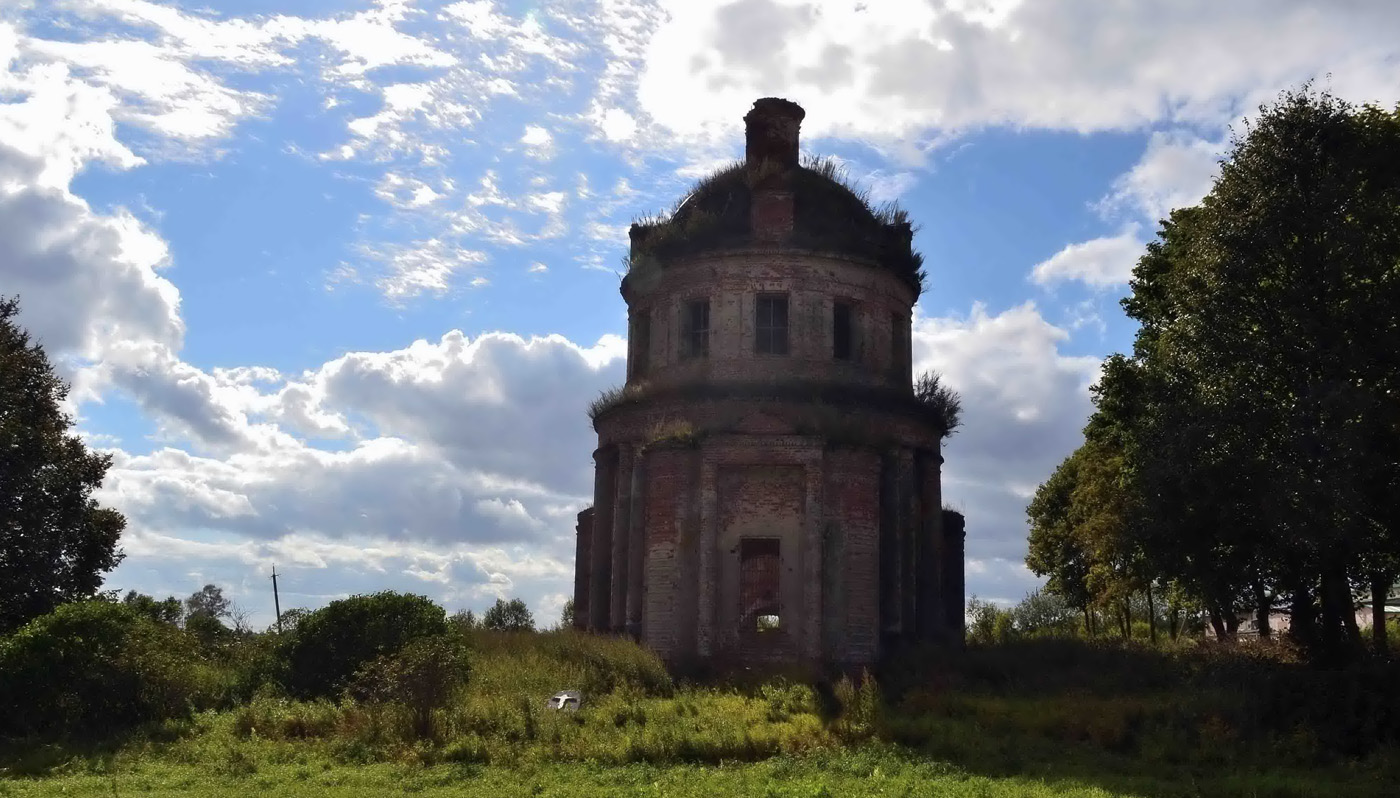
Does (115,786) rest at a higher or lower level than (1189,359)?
lower

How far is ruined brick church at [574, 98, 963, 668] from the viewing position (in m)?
23.7

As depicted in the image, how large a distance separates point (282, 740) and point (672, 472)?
9466 mm

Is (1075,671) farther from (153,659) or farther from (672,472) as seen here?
(153,659)

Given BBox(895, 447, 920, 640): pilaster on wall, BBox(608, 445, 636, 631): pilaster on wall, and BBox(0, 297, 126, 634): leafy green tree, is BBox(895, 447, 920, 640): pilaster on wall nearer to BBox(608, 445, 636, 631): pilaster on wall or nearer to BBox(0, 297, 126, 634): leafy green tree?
BBox(608, 445, 636, 631): pilaster on wall

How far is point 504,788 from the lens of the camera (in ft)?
45.6

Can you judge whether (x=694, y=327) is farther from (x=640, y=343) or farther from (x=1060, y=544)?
(x=1060, y=544)

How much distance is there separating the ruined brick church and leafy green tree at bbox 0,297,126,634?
1216cm

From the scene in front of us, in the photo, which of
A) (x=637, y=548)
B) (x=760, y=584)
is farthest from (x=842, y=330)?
(x=637, y=548)

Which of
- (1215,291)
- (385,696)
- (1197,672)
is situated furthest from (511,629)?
(1215,291)

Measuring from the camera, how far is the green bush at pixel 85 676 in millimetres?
19375

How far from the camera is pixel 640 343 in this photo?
28.4m

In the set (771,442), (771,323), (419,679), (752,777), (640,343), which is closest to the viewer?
(752,777)

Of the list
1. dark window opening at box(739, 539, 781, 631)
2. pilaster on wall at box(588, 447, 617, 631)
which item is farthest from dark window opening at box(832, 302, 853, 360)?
pilaster on wall at box(588, 447, 617, 631)

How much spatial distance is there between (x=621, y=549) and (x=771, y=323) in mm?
5791
